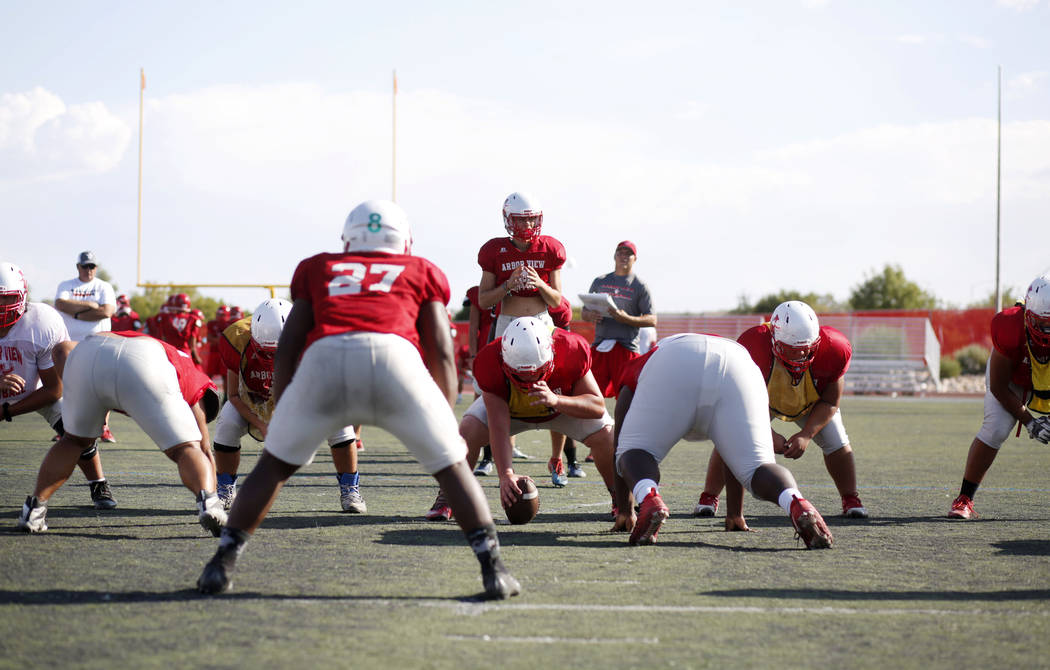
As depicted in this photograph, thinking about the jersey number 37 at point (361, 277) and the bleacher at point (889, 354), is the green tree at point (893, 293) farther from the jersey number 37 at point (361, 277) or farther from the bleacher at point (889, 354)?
the jersey number 37 at point (361, 277)

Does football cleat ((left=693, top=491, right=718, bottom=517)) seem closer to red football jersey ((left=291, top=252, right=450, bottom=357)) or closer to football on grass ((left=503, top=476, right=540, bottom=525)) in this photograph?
football on grass ((left=503, top=476, right=540, bottom=525))

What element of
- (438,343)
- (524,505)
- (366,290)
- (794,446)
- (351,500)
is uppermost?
(366,290)

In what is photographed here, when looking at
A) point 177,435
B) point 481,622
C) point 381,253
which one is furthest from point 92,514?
point 481,622

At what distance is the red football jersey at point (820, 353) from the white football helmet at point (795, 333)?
80 millimetres

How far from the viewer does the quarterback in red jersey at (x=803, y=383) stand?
21.3 ft

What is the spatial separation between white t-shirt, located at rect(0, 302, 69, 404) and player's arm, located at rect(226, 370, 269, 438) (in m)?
1.08

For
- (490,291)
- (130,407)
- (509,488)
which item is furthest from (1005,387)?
(130,407)

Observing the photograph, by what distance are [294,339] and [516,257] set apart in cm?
387

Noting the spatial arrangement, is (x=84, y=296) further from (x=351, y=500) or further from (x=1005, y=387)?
(x=1005, y=387)

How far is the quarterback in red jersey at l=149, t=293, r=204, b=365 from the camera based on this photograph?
610 inches

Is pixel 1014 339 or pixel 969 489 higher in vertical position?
pixel 1014 339

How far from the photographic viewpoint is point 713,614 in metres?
4.24

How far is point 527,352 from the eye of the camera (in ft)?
19.7

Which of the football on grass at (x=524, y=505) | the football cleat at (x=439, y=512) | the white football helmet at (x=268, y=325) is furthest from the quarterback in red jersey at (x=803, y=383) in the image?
the white football helmet at (x=268, y=325)
